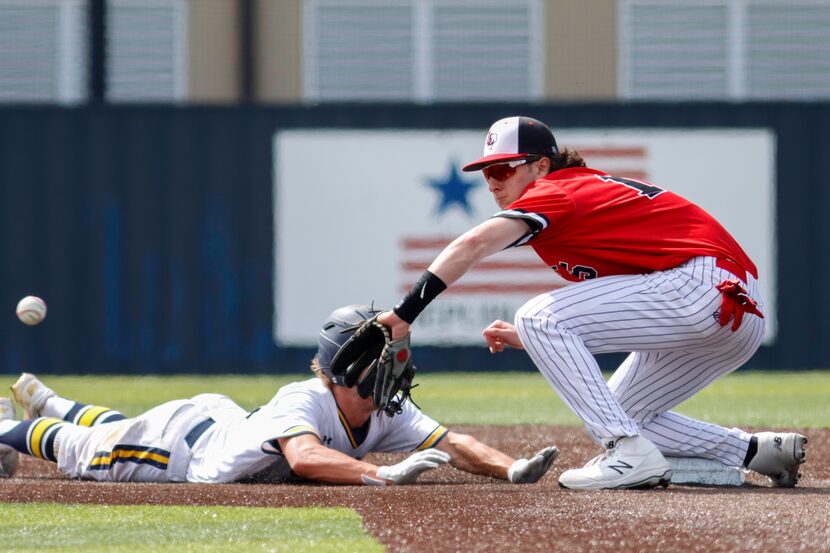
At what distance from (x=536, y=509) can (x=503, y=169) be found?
1297 mm

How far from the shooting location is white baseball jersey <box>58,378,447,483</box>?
4.88 m

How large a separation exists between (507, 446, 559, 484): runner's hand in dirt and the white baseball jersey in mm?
427

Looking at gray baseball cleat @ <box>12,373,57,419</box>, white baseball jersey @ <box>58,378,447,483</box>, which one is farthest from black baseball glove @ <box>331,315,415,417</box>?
gray baseball cleat @ <box>12,373,57,419</box>

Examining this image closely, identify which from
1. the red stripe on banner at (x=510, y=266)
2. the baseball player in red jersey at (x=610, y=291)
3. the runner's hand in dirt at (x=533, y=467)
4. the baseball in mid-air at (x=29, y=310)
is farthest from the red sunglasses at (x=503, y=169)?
the red stripe on banner at (x=510, y=266)

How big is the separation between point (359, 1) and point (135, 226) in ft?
14.8

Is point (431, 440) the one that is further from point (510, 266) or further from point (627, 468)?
point (510, 266)

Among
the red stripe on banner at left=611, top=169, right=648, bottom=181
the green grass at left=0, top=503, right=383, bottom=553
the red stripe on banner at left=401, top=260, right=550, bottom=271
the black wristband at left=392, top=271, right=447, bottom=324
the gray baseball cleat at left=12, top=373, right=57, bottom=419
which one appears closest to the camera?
the green grass at left=0, top=503, right=383, bottom=553

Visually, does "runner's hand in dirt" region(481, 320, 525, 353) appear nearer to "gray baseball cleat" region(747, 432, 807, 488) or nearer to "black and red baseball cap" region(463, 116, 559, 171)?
"black and red baseball cap" region(463, 116, 559, 171)

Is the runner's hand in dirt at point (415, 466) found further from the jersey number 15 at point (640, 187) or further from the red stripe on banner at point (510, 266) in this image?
the red stripe on banner at point (510, 266)

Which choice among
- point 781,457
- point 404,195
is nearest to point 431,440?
point 781,457

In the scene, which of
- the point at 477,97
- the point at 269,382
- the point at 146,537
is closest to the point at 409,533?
the point at 146,537

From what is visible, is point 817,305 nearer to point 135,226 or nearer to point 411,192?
point 411,192

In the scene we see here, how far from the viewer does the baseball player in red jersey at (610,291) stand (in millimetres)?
4465

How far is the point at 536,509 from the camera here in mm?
4008
